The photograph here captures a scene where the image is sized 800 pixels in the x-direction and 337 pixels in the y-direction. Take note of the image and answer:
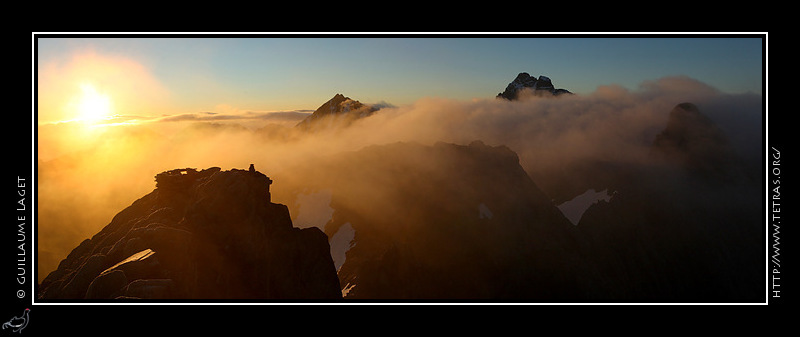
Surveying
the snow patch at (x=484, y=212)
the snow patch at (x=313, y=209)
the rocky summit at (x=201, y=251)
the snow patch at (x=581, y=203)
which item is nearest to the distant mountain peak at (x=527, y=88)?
the snow patch at (x=581, y=203)

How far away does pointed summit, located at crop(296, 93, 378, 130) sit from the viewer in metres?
77.4

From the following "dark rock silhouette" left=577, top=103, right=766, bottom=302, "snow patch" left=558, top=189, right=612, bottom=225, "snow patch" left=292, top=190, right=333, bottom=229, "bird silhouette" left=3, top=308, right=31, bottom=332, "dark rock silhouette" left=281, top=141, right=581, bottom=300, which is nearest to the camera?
"bird silhouette" left=3, top=308, right=31, bottom=332

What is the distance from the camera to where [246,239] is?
69.8ft

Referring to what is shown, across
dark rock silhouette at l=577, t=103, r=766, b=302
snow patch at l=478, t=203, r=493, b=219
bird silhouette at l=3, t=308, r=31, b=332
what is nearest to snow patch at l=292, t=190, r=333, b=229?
snow patch at l=478, t=203, r=493, b=219

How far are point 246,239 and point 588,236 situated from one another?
55.1m

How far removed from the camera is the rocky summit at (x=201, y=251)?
15406 mm

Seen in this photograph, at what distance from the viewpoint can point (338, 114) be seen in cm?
8112

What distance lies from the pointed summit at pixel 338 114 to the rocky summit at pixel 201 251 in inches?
2107

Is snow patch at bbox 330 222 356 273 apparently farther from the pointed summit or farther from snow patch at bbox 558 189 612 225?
snow patch at bbox 558 189 612 225

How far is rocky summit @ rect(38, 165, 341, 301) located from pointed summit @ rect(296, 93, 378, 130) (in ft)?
176

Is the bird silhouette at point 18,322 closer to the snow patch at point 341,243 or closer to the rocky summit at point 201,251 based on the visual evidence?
the rocky summit at point 201,251

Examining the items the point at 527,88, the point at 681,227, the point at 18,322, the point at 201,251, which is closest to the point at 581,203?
the point at 681,227
